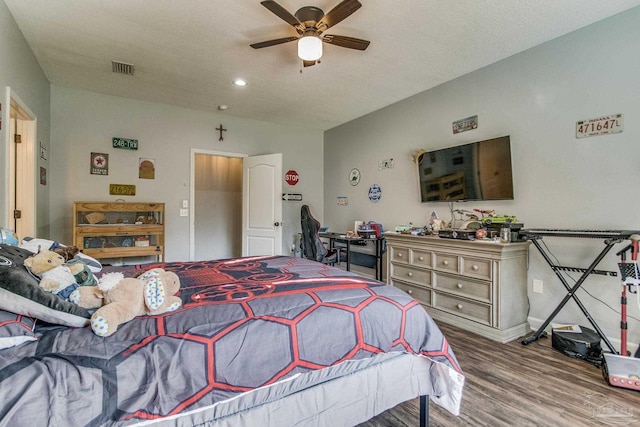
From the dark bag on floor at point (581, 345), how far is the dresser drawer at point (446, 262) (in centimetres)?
91

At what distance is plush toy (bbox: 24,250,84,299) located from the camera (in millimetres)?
1145

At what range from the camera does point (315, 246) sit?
4168mm

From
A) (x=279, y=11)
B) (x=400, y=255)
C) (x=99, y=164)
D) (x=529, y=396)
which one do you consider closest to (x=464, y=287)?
(x=400, y=255)

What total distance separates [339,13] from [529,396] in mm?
2723

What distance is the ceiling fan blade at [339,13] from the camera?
2021 mm

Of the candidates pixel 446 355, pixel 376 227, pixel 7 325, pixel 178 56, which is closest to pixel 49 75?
pixel 178 56

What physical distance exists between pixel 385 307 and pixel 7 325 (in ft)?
4.53

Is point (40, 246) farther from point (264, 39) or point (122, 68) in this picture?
point (122, 68)

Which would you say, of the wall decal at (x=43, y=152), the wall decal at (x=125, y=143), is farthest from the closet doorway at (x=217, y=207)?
the wall decal at (x=43, y=152)

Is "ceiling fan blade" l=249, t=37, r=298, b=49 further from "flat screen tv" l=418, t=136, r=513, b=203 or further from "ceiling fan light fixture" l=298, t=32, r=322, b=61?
"flat screen tv" l=418, t=136, r=513, b=203

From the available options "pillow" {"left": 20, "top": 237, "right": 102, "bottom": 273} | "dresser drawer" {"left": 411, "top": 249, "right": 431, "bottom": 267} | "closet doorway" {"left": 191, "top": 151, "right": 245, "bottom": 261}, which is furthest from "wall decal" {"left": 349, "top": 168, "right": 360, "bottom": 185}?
"pillow" {"left": 20, "top": 237, "right": 102, "bottom": 273}

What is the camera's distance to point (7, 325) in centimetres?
96

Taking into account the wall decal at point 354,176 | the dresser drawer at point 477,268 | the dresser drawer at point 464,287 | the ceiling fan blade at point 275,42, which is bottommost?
the dresser drawer at point 464,287

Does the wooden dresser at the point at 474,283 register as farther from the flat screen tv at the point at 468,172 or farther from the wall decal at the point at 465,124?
the wall decal at the point at 465,124
